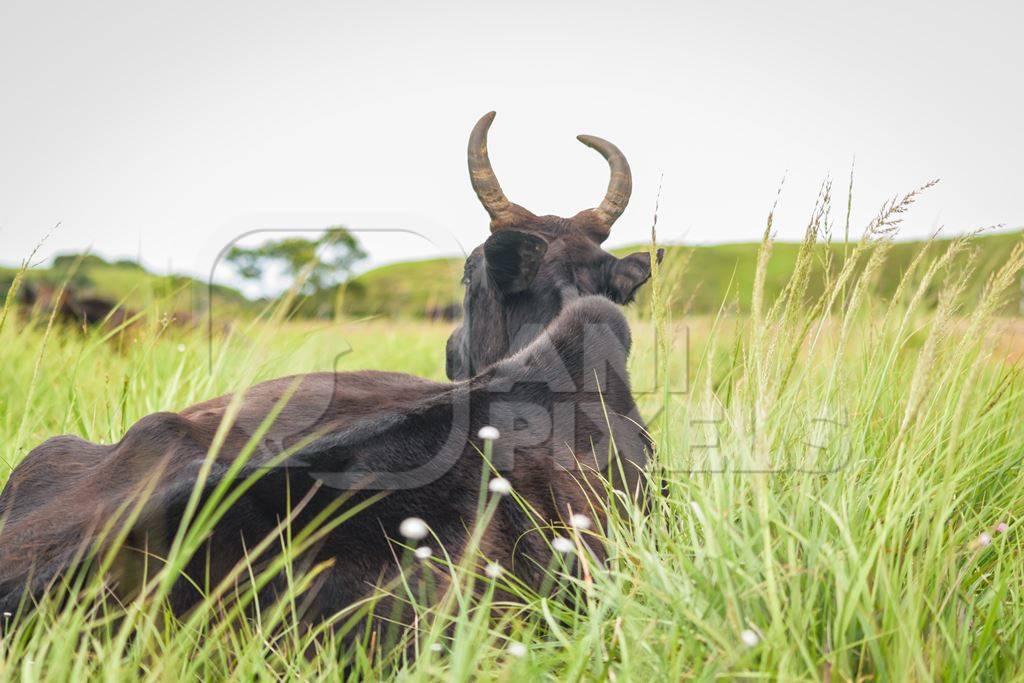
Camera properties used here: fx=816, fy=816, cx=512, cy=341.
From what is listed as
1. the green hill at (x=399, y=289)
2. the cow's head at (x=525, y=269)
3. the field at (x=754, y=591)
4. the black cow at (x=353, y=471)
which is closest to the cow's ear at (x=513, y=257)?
the cow's head at (x=525, y=269)

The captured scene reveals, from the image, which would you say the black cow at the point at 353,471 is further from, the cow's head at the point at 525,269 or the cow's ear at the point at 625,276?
the cow's ear at the point at 625,276

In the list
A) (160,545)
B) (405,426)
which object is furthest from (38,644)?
(405,426)

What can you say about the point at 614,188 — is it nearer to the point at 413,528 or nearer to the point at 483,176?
the point at 483,176

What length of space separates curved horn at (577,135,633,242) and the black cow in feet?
5.60

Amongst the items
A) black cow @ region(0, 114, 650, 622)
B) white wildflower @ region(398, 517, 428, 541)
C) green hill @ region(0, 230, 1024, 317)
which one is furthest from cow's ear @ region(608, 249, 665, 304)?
white wildflower @ region(398, 517, 428, 541)

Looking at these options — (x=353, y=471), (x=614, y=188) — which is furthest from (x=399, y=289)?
(x=353, y=471)

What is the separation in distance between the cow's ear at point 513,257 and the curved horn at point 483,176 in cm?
47

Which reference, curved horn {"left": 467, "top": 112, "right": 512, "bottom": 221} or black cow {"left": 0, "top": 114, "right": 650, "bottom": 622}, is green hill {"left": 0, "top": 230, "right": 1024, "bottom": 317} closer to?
black cow {"left": 0, "top": 114, "right": 650, "bottom": 622}

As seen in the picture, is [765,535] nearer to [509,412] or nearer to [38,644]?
[509,412]

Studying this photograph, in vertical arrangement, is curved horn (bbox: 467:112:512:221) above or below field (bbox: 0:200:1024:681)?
above

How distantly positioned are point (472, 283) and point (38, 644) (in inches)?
123

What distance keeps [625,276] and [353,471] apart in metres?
2.59

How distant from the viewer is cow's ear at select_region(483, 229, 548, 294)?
4.44 meters

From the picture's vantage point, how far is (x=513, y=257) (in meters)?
4.54
